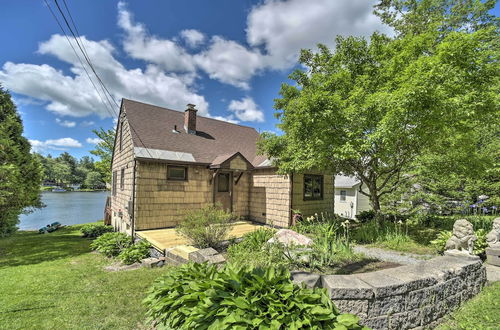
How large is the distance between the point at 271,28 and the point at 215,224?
7.42 meters

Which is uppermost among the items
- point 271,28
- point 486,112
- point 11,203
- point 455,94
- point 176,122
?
point 271,28

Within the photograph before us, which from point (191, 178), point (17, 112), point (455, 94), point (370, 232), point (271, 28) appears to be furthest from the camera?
point (17, 112)

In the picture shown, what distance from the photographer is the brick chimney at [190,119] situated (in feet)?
38.0

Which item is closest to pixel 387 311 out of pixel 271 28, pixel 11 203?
pixel 271 28

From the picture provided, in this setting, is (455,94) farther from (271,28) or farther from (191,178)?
(191,178)

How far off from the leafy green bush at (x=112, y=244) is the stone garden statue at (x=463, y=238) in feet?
31.5

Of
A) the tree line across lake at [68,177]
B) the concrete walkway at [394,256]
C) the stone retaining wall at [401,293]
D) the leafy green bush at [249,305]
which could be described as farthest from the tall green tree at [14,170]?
the tree line across lake at [68,177]

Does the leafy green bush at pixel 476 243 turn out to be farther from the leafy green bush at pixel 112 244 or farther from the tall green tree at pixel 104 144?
the tall green tree at pixel 104 144

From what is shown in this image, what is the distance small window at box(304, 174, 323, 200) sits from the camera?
10.1 meters

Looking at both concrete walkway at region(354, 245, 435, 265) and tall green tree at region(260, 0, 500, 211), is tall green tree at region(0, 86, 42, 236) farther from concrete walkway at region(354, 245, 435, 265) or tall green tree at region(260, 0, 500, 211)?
concrete walkway at region(354, 245, 435, 265)

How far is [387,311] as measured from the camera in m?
2.69

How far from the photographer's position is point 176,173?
372 inches

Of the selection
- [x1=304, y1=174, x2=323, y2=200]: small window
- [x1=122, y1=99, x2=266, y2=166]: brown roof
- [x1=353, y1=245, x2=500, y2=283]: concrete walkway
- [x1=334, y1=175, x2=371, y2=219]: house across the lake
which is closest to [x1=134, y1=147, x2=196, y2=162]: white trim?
[x1=122, y1=99, x2=266, y2=166]: brown roof

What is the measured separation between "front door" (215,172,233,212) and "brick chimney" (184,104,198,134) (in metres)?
3.12
